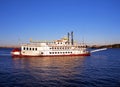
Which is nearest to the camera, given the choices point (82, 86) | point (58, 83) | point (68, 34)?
point (82, 86)

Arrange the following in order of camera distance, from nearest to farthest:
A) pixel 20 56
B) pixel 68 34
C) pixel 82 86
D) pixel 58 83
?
pixel 82 86 < pixel 58 83 < pixel 20 56 < pixel 68 34

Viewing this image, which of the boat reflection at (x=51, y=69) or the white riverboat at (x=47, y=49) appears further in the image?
the white riverboat at (x=47, y=49)

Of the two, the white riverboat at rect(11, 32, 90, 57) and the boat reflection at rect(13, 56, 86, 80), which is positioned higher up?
the white riverboat at rect(11, 32, 90, 57)

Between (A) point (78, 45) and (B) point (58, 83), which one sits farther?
(A) point (78, 45)

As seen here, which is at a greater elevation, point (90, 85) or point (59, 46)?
point (59, 46)

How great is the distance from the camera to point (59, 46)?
85.1 m

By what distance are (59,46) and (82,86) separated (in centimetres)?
5794

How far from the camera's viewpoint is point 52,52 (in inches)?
3300

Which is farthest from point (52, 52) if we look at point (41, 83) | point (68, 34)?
point (41, 83)

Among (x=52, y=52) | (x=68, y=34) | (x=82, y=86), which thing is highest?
(x=68, y=34)

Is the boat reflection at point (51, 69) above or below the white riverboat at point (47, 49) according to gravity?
below

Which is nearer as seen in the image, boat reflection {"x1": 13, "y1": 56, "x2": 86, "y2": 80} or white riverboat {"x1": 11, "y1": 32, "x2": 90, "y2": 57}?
boat reflection {"x1": 13, "y1": 56, "x2": 86, "y2": 80}

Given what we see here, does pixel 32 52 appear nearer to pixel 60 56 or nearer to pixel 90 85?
pixel 60 56

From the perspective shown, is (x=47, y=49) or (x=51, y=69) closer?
(x=51, y=69)
